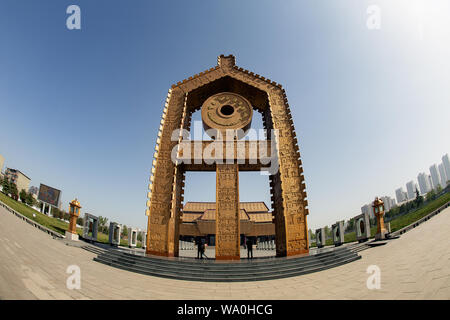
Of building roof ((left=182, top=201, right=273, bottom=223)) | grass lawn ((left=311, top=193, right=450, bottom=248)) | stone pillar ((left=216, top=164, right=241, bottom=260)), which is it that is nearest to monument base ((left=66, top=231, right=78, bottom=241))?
stone pillar ((left=216, top=164, right=241, bottom=260))

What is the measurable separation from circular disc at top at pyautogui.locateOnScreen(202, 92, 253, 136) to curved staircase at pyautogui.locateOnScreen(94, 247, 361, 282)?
991 cm

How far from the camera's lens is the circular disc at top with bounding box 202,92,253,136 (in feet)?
51.6

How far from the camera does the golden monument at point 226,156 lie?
42.2 ft

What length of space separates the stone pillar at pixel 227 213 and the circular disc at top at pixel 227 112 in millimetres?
3515

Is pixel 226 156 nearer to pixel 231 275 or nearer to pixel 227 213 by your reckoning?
pixel 227 213

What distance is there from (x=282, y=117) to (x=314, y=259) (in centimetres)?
1013

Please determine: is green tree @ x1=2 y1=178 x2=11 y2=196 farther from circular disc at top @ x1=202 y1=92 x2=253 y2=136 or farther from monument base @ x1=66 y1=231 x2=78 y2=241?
circular disc at top @ x1=202 y1=92 x2=253 y2=136

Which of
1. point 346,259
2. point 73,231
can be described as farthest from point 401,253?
point 73,231

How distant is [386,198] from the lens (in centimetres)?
9894

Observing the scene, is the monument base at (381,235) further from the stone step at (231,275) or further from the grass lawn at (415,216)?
the grass lawn at (415,216)

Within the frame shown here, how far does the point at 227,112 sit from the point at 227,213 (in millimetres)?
8371

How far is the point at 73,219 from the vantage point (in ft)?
51.1

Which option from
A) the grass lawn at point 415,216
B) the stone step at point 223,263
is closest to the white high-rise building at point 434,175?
the grass lawn at point 415,216

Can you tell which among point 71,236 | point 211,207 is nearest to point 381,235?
point 71,236
